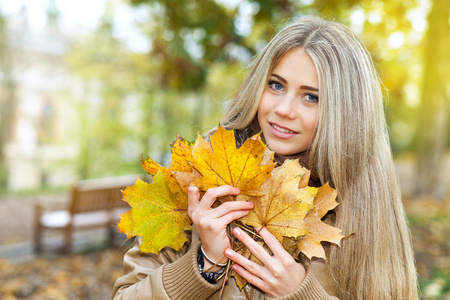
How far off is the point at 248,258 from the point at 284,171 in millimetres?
323

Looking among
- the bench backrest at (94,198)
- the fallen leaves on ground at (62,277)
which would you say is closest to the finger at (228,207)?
the fallen leaves on ground at (62,277)

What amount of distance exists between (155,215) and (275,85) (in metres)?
0.70

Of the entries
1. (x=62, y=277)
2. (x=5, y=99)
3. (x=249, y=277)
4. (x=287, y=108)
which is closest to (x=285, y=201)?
(x=249, y=277)

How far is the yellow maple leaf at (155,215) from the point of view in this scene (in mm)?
1296

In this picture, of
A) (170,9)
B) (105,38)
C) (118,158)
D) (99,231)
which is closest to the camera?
(170,9)

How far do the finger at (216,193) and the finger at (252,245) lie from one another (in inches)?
5.1

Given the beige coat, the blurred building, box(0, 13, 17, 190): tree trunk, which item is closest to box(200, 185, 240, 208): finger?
the beige coat

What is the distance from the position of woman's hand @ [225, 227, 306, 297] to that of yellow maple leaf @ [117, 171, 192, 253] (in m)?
0.20

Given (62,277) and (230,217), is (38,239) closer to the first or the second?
(62,277)

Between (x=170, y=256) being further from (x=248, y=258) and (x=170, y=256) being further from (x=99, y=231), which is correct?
(x=99, y=231)

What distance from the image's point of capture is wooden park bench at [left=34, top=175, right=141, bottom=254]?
229 inches

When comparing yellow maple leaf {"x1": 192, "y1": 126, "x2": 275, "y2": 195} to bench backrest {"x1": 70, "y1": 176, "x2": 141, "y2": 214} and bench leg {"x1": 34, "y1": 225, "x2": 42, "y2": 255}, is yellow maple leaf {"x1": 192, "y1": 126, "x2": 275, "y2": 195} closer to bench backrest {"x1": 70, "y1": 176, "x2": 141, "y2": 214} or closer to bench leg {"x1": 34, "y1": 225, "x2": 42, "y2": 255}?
bench backrest {"x1": 70, "y1": 176, "x2": 141, "y2": 214}

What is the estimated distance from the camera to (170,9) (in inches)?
267

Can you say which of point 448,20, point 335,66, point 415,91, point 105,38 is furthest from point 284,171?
point 415,91
